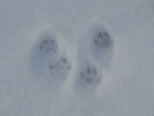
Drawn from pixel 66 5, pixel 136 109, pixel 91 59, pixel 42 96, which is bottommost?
pixel 136 109

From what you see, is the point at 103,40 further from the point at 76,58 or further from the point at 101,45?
the point at 76,58

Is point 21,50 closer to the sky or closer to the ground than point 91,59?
closer to the sky

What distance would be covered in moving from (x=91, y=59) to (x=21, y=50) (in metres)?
0.34

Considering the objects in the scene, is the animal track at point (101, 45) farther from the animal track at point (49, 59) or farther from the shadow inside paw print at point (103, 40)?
the animal track at point (49, 59)

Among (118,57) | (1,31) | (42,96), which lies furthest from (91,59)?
(1,31)

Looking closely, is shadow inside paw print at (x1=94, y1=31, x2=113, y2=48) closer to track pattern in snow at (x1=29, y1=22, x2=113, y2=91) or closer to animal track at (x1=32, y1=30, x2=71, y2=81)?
track pattern in snow at (x1=29, y1=22, x2=113, y2=91)

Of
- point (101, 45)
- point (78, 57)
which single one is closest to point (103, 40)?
point (101, 45)

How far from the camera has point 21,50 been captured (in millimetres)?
1271

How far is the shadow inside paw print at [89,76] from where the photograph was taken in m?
1.25

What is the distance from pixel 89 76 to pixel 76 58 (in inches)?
4.2

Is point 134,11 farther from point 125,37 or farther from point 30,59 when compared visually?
point 30,59

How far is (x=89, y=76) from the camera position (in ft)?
4.11

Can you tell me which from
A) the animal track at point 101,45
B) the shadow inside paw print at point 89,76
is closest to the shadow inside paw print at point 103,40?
the animal track at point 101,45

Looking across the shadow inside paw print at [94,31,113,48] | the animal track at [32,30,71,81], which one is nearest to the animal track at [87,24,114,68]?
the shadow inside paw print at [94,31,113,48]
